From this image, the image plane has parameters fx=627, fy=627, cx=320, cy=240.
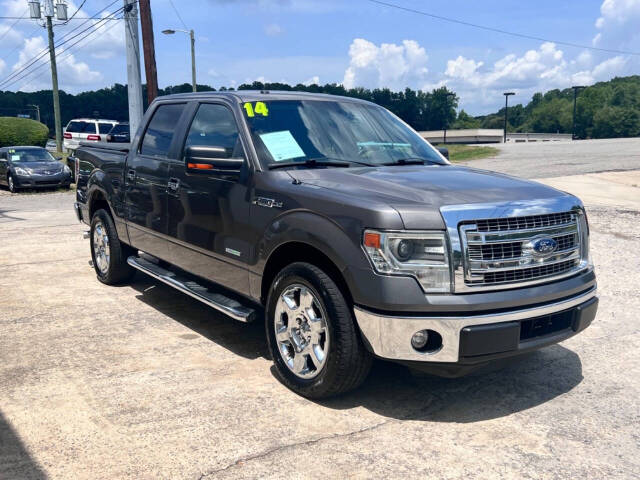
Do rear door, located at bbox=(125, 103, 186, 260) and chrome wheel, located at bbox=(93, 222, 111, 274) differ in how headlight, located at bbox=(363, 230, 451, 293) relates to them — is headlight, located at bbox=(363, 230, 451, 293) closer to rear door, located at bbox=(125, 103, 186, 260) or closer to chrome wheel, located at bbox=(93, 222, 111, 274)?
rear door, located at bbox=(125, 103, 186, 260)

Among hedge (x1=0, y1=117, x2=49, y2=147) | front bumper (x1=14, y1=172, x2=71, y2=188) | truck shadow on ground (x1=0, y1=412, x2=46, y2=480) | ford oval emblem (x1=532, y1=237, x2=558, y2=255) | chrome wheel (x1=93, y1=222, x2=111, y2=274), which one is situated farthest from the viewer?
hedge (x1=0, y1=117, x2=49, y2=147)

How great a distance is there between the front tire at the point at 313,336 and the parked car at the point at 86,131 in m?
26.2

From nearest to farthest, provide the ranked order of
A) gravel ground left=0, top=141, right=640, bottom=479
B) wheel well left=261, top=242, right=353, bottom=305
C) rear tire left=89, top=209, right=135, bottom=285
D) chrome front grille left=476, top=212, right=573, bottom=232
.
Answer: gravel ground left=0, top=141, right=640, bottom=479
chrome front grille left=476, top=212, right=573, bottom=232
wheel well left=261, top=242, right=353, bottom=305
rear tire left=89, top=209, right=135, bottom=285

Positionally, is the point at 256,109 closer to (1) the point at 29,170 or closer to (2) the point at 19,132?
(1) the point at 29,170

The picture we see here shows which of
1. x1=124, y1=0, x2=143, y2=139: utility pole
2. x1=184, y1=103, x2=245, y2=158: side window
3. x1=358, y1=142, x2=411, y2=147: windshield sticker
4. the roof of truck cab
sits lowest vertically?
x1=358, y1=142, x2=411, y2=147: windshield sticker

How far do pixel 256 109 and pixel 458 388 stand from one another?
8.21ft

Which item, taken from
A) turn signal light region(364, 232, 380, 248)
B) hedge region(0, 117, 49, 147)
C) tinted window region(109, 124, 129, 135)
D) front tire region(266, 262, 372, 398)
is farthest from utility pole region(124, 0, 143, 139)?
hedge region(0, 117, 49, 147)

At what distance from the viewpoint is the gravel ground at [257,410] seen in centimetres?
319

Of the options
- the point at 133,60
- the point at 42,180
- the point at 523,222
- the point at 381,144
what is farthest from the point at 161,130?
the point at 42,180

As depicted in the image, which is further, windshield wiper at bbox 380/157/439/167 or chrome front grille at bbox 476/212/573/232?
windshield wiper at bbox 380/157/439/167

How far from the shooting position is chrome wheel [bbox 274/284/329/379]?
3.83 m

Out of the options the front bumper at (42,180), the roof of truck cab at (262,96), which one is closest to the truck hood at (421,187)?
the roof of truck cab at (262,96)

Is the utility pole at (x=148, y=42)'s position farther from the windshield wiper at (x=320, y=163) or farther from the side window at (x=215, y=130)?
the windshield wiper at (x=320, y=163)

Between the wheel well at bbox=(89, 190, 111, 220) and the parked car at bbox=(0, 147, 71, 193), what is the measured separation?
43.4ft
